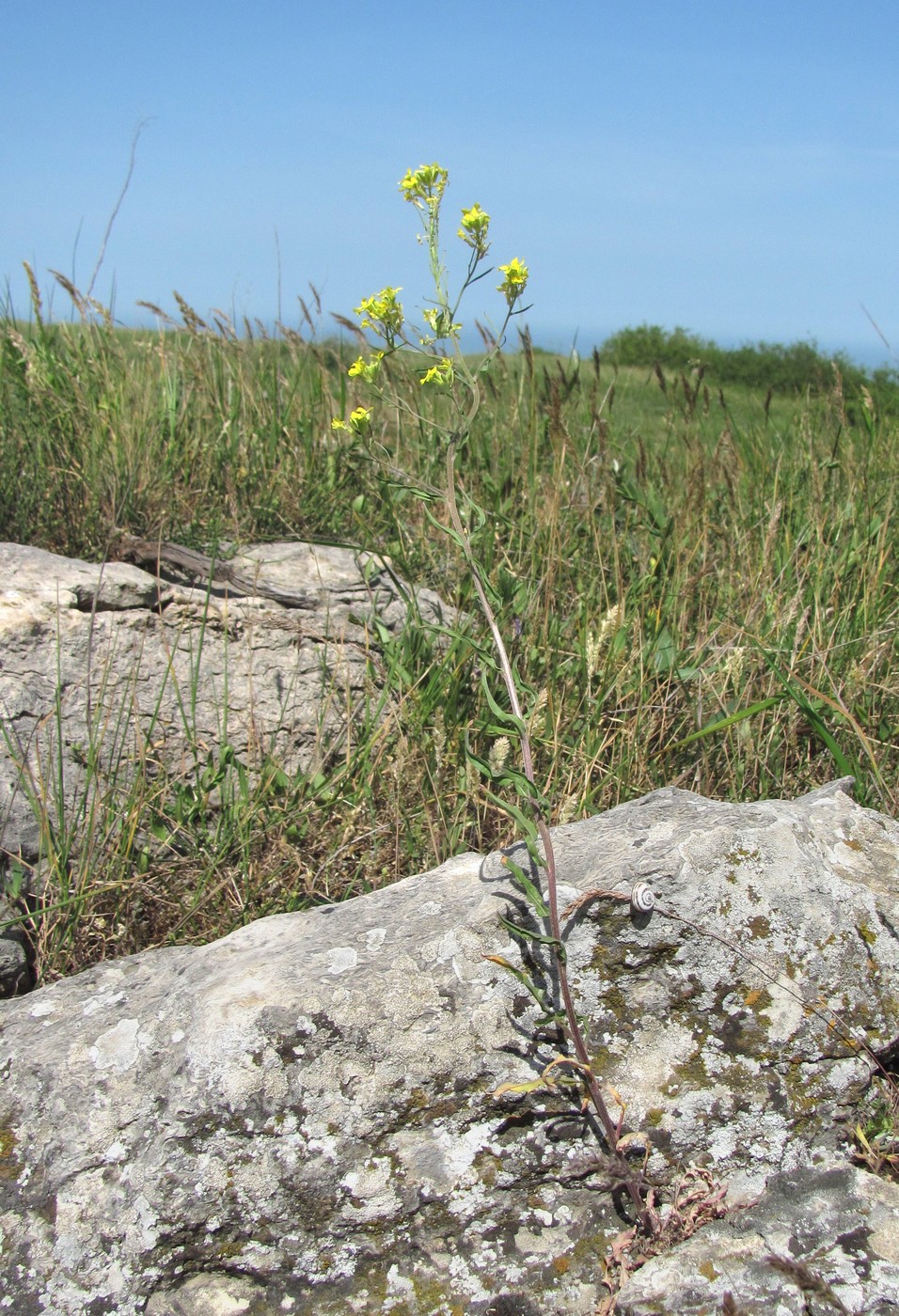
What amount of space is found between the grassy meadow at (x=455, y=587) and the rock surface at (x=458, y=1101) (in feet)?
1.15

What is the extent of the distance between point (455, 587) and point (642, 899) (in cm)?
140

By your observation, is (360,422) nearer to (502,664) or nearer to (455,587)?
(502,664)

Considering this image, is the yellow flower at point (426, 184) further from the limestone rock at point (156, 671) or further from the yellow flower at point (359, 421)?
the limestone rock at point (156, 671)

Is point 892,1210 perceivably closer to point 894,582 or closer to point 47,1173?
point 47,1173

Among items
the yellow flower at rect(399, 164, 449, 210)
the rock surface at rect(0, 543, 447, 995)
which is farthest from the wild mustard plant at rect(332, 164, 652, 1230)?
the rock surface at rect(0, 543, 447, 995)

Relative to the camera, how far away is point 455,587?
2.84m

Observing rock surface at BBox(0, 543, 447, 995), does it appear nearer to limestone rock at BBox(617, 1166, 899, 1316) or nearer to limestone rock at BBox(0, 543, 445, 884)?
limestone rock at BBox(0, 543, 445, 884)

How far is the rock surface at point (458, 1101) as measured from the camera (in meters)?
1.44

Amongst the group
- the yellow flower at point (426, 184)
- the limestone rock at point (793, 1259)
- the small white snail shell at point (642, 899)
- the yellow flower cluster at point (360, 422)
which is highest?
the yellow flower at point (426, 184)

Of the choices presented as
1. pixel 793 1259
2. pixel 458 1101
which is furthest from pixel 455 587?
pixel 793 1259

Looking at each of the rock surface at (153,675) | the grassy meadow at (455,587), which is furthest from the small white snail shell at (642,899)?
the rock surface at (153,675)

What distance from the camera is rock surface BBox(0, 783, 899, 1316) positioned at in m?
1.44

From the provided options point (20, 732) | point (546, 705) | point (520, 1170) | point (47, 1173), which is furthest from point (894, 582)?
point (47, 1173)

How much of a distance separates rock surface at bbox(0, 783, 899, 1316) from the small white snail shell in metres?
0.03
